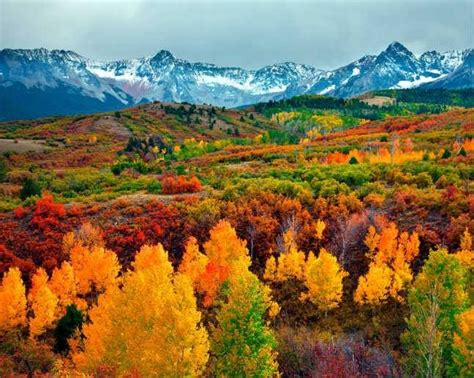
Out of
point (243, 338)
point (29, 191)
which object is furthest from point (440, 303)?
point (29, 191)

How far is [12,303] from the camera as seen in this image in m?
40.6

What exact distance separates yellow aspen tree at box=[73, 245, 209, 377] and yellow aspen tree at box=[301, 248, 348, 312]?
1530 cm

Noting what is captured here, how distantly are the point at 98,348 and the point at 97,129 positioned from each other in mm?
169545

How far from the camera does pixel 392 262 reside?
45938mm

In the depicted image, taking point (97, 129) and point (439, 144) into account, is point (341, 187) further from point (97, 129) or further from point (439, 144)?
point (97, 129)

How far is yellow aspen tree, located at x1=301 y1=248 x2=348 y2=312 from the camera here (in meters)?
41.0

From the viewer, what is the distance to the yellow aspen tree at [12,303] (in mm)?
40312

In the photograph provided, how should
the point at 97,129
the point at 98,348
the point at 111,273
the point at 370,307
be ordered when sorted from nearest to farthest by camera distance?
the point at 98,348, the point at 370,307, the point at 111,273, the point at 97,129

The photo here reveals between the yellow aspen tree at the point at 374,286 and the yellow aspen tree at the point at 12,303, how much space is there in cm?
2921

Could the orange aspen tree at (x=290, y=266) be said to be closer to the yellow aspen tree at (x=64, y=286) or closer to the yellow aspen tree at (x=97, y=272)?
the yellow aspen tree at (x=97, y=272)

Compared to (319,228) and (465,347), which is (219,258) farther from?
(465,347)

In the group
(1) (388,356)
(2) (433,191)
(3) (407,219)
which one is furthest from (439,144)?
(1) (388,356)

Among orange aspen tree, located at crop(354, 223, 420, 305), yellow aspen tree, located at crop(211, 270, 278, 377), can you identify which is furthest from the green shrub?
yellow aspen tree, located at crop(211, 270, 278, 377)

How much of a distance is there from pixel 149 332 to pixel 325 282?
60.5 ft
